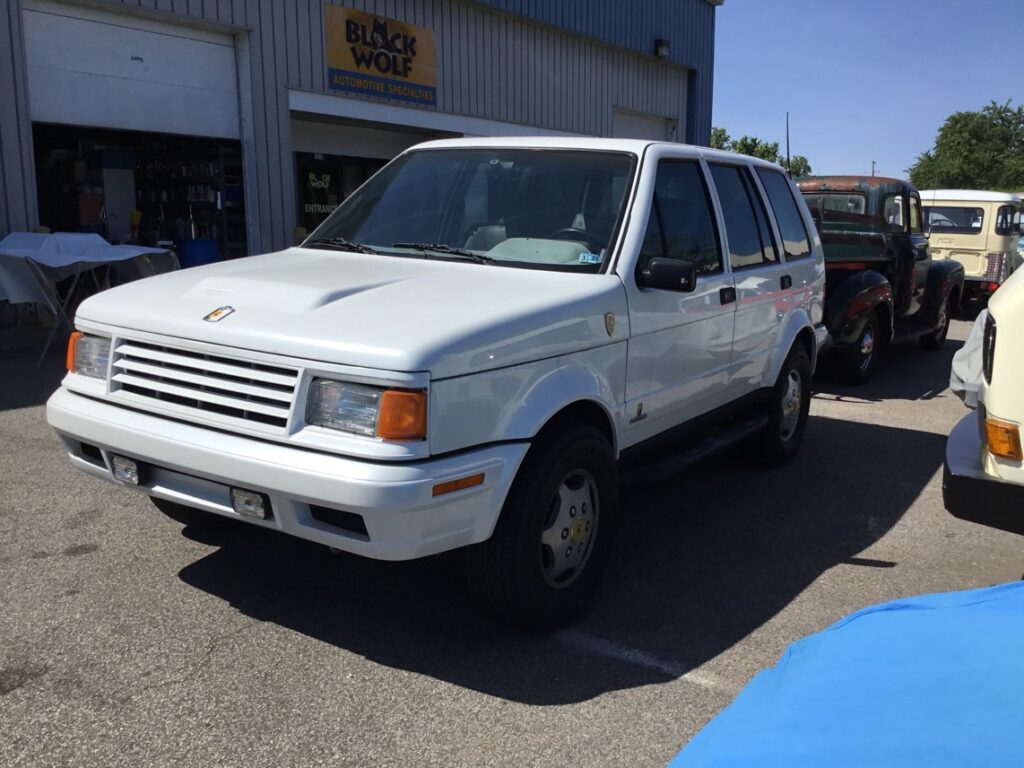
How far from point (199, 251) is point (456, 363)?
10.2 m

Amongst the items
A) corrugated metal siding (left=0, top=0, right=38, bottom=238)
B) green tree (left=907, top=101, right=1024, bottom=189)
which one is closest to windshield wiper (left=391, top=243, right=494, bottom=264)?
corrugated metal siding (left=0, top=0, right=38, bottom=238)

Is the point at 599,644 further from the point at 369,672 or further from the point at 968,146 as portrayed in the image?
the point at 968,146

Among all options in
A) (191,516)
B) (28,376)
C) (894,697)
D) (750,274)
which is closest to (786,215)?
(750,274)

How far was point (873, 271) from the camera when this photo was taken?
30.6 feet

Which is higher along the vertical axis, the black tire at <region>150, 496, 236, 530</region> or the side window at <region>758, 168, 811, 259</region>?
the side window at <region>758, 168, 811, 259</region>

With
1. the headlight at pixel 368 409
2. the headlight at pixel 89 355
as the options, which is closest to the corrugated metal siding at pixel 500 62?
the headlight at pixel 89 355

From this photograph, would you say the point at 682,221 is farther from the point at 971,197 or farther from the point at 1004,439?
the point at 971,197

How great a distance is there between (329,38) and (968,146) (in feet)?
171

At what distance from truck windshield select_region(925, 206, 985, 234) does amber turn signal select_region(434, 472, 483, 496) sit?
14.8 metres

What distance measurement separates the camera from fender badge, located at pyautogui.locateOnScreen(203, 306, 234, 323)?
130 inches

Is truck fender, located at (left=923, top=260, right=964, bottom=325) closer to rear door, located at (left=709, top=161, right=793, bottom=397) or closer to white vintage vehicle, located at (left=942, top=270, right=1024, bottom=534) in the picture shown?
rear door, located at (left=709, top=161, right=793, bottom=397)

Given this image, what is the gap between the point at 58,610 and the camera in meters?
3.67

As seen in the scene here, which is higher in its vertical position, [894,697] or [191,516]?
[894,697]

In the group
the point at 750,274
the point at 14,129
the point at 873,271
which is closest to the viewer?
the point at 750,274
